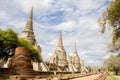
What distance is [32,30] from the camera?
225ft

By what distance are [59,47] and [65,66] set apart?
30.2 feet

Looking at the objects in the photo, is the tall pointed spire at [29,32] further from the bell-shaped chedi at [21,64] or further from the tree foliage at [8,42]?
the bell-shaped chedi at [21,64]

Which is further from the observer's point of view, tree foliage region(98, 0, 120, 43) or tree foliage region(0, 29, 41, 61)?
tree foliage region(0, 29, 41, 61)

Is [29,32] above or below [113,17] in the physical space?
above

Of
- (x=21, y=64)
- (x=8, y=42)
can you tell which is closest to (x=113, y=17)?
(x=21, y=64)

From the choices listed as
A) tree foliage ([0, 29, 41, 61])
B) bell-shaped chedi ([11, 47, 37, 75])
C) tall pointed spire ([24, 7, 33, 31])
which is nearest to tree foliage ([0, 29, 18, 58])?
tree foliage ([0, 29, 41, 61])

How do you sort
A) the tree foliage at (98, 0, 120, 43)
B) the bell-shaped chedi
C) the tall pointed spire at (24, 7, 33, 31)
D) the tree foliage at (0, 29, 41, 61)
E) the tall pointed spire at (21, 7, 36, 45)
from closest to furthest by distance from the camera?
the tree foliage at (98, 0, 120, 43)
the bell-shaped chedi
the tree foliage at (0, 29, 41, 61)
the tall pointed spire at (21, 7, 36, 45)
the tall pointed spire at (24, 7, 33, 31)

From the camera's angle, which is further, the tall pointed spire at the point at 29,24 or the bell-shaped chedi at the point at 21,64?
the tall pointed spire at the point at 29,24

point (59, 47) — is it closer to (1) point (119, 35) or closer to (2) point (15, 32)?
(2) point (15, 32)

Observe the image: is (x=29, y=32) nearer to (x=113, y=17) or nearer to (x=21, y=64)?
(x=21, y=64)

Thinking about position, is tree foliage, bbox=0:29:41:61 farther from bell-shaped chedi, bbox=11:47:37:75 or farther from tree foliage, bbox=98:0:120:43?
tree foliage, bbox=98:0:120:43

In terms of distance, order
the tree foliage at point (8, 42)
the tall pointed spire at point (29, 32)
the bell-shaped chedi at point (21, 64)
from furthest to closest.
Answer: the tall pointed spire at point (29, 32) < the tree foliage at point (8, 42) < the bell-shaped chedi at point (21, 64)

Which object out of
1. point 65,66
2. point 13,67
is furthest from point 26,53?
point 65,66

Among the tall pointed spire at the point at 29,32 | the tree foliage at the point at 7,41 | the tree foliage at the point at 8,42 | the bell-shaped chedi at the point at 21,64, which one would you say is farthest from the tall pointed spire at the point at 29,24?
the bell-shaped chedi at the point at 21,64
